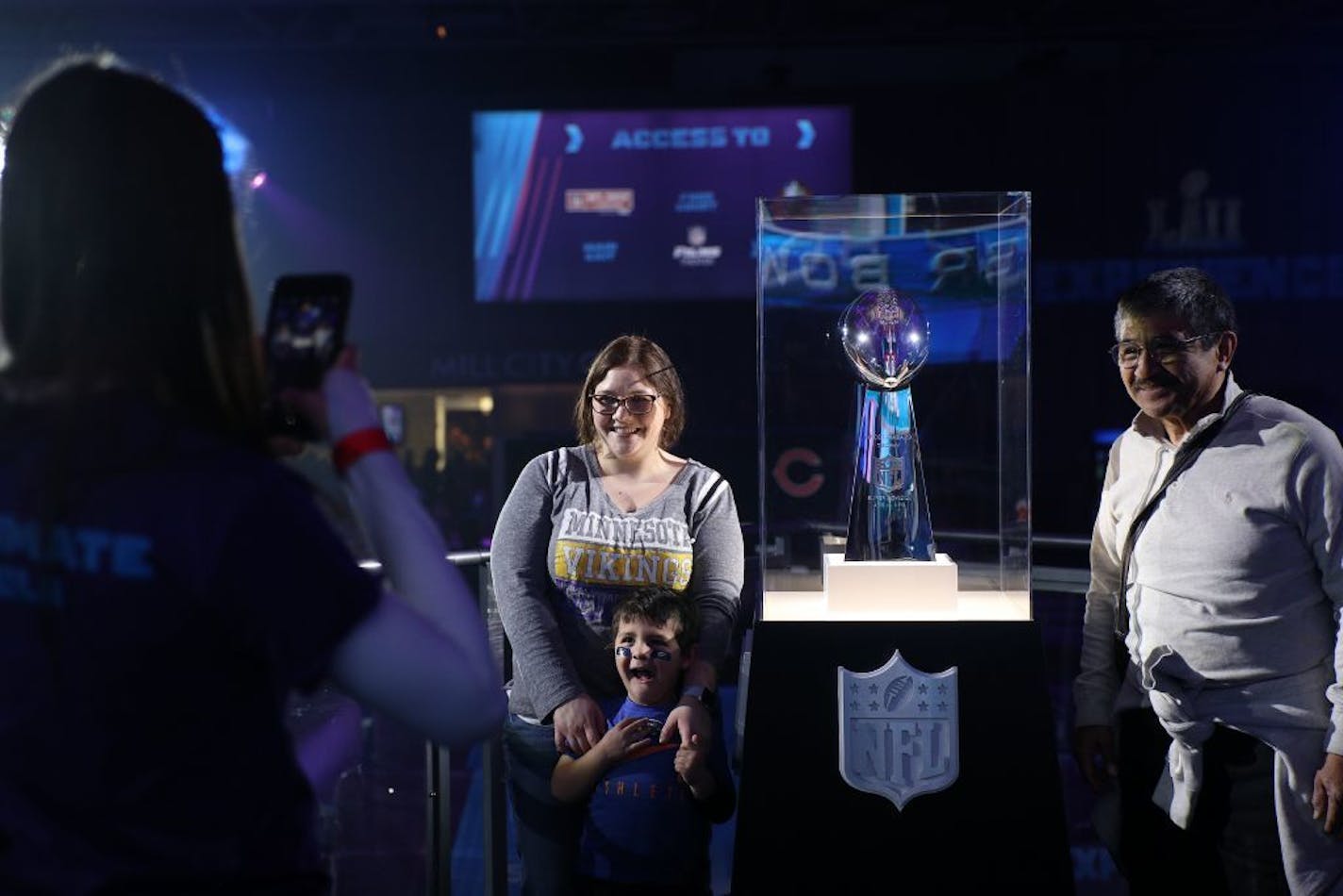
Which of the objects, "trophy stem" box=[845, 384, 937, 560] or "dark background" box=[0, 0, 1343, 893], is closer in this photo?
"trophy stem" box=[845, 384, 937, 560]

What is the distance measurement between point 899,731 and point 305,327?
1.44 m

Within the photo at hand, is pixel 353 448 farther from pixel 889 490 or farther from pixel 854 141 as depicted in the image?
pixel 854 141

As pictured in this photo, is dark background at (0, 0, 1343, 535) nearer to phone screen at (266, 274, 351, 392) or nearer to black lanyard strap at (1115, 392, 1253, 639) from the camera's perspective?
black lanyard strap at (1115, 392, 1253, 639)

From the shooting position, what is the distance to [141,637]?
76 centimetres

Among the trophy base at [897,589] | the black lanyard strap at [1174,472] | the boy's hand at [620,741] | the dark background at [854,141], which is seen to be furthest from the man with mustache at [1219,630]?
the dark background at [854,141]

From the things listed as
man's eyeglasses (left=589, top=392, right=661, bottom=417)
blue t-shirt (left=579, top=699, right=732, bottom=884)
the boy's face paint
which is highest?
man's eyeglasses (left=589, top=392, right=661, bottom=417)

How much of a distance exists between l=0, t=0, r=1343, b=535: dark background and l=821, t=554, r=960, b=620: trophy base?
6.03 meters

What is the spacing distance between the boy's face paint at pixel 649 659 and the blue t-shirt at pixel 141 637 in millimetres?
1386

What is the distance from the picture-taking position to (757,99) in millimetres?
→ 8234

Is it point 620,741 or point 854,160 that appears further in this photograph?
point 854,160

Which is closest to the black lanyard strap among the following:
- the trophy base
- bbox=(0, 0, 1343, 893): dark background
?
the trophy base

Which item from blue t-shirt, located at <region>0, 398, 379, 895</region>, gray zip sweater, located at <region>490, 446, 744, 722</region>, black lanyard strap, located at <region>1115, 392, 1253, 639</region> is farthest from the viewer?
gray zip sweater, located at <region>490, 446, 744, 722</region>

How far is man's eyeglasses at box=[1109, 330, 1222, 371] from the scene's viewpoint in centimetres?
212

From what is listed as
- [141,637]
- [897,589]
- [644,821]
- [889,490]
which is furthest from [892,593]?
[141,637]
